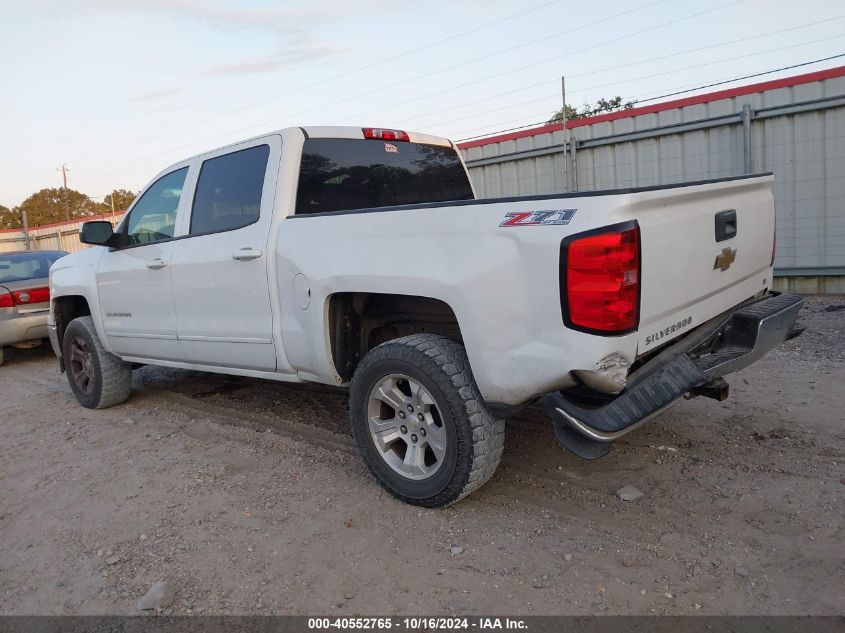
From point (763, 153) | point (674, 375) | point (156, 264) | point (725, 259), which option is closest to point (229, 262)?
point (156, 264)

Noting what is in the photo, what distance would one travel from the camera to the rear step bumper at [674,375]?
274 centimetres

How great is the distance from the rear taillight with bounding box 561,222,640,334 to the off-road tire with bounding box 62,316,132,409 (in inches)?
172

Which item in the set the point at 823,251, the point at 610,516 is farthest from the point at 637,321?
the point at 823,251

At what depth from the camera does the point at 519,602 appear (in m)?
2.56

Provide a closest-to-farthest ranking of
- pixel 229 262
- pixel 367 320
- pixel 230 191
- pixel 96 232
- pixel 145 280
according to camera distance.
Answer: pixel 367 320
pixel 229 262
pixel 230 191
pixel 145 280
pixel 96 232

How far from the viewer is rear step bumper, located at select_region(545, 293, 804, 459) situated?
9.00 ft

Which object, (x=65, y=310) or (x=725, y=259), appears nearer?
(x=725, y=259)

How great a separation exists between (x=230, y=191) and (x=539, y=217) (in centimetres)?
238

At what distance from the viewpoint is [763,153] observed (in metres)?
8.64

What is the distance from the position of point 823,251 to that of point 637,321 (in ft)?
23.4

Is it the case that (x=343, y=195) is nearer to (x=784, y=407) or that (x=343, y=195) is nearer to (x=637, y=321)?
(x=637, y=321)

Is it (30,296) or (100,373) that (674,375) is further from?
(30,296)

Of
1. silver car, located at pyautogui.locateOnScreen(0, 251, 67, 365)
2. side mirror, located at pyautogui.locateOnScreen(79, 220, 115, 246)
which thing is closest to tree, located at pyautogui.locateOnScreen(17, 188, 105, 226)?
silver car, located at pyautogui.locateOnScreen(0, 251, 67, 365)

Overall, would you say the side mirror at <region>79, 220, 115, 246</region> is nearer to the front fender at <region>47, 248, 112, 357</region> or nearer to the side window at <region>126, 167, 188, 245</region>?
the side window at <region>126, 167, 188, 245</region>
